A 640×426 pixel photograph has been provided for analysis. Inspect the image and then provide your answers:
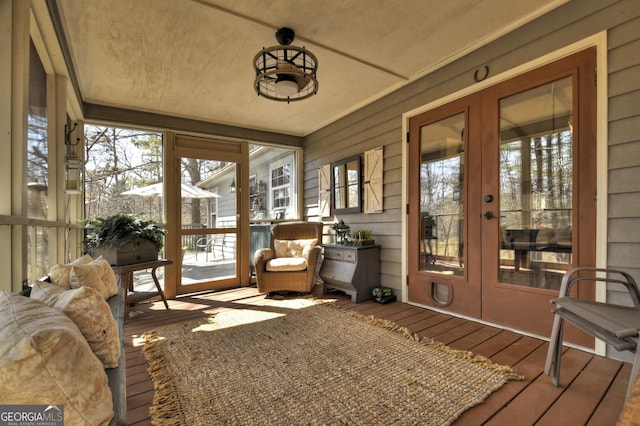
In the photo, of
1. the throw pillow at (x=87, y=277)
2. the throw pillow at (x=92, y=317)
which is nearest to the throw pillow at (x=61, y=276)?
the throw pillow at (x=87, y=277)

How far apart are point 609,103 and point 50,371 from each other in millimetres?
3082

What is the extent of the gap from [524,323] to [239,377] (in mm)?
2261

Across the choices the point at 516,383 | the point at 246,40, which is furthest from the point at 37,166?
the point at 516,383

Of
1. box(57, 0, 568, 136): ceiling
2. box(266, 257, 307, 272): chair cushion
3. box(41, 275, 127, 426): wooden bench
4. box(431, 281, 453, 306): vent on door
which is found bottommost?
box(431, 281, 453, 306): vent on door

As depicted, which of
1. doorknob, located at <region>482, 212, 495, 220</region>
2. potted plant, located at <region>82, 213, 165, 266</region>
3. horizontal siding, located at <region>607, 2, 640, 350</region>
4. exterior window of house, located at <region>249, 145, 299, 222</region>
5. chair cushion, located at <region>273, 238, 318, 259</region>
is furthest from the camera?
exterior window of house, located at <region>249, 145, 299, 222</region>

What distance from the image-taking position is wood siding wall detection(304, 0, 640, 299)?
1.93 metres

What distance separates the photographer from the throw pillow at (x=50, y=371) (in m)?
0.63

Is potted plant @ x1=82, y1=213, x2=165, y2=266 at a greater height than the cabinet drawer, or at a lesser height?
greater

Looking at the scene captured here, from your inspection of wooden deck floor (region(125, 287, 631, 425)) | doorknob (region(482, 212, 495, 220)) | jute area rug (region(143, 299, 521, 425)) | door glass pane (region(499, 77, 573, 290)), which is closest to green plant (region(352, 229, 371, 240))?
wooden deck floor (region(125, 287, 631, 425))

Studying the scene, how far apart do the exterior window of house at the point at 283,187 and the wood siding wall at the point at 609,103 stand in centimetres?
184

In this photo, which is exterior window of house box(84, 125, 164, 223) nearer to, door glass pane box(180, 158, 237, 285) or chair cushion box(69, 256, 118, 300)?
door glass pane box(180, 158, 237, 285)

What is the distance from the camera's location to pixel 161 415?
1510mm

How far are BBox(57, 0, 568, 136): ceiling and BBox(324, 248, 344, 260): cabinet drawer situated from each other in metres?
1.98

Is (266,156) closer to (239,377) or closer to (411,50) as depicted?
(411,50)
